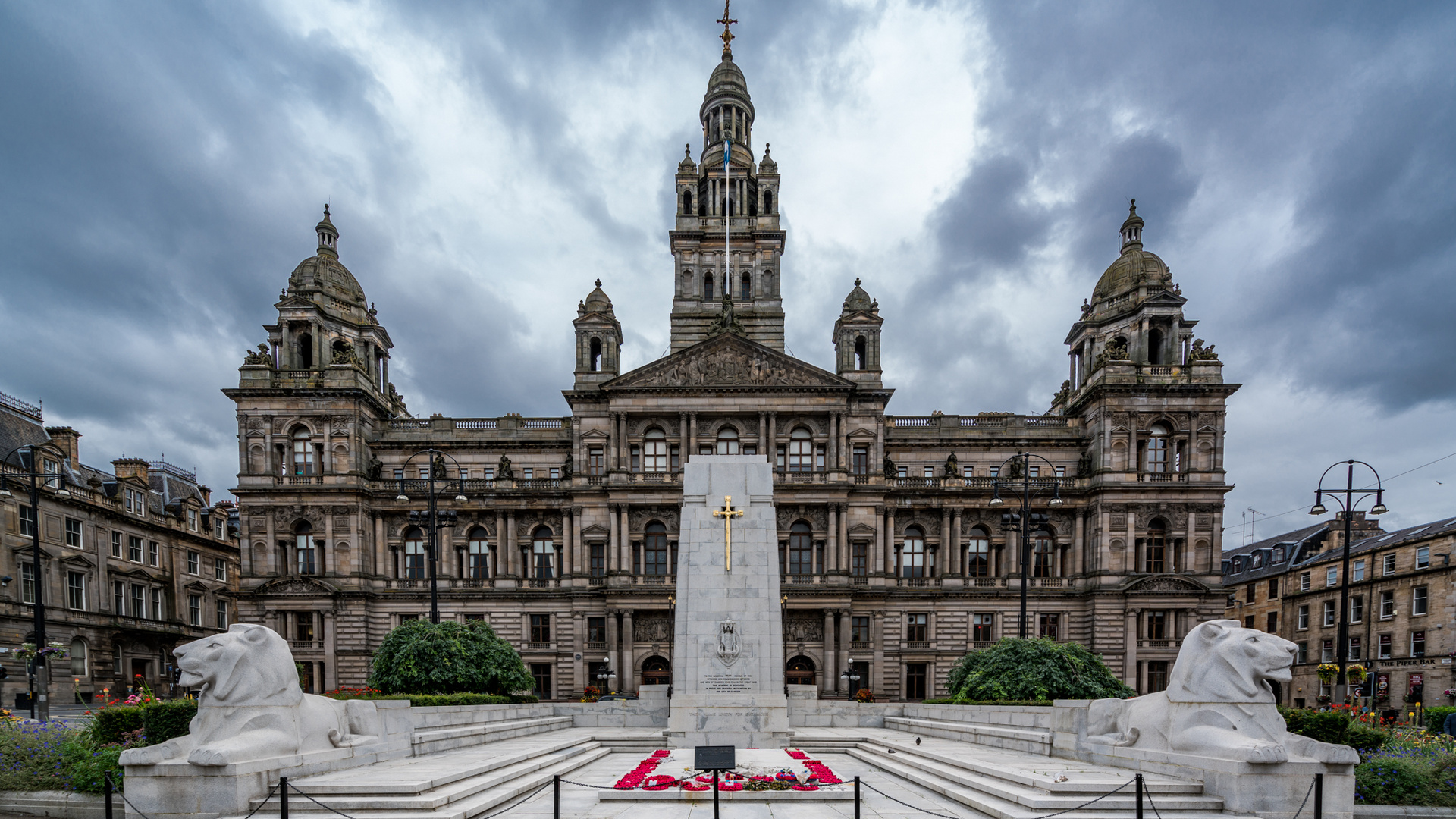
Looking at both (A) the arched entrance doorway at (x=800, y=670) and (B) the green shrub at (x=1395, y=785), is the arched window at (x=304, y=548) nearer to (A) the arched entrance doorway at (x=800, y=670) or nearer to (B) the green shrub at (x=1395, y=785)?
(A) the arched entrance doorway at (x=800, y=670)

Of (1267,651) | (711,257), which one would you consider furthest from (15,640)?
(1267,651)

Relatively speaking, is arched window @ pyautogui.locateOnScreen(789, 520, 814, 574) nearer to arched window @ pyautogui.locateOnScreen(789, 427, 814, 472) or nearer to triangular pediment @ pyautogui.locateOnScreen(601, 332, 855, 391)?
arched window @ pyautogui.locateOnScreen(789, 427, 814, 472)

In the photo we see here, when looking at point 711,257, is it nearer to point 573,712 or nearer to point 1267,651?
point 573,712

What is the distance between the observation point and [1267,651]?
10.5 metres

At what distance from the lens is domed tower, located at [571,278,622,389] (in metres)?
40.6

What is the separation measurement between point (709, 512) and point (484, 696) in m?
9.06

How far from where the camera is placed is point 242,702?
10781mm

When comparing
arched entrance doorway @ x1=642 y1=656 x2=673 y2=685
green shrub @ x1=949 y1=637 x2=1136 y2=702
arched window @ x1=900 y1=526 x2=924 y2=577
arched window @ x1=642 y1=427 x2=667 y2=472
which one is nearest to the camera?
green shrub @ x1=949 y1=637 x2=1136 y2=702

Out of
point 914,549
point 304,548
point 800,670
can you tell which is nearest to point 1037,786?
point 800,670

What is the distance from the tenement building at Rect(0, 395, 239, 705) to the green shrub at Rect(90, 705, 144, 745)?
24908 mm

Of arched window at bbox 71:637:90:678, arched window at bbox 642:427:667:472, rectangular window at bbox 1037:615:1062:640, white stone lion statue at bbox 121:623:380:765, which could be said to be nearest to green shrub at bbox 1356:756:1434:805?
white stone lion statue at bbox 121:623:380:765

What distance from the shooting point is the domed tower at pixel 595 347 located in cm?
4056

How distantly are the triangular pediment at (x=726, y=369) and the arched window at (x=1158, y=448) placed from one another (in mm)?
17531

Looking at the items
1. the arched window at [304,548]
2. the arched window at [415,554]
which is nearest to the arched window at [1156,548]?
the arched window at [415,554]
